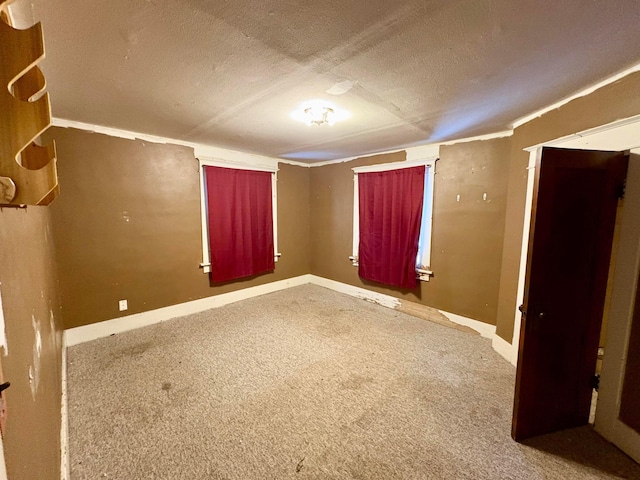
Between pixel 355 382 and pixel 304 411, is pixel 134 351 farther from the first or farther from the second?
pixel 355 382

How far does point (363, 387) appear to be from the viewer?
6.81 feet

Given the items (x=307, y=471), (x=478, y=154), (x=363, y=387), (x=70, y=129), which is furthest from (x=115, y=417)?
(x=478, y=154)

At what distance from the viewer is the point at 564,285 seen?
1.59 meters

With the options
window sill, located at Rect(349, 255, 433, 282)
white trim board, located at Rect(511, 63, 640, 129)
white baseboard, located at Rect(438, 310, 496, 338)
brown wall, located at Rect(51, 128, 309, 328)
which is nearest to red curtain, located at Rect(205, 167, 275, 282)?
brown wall, located at Rect(51, 128, 309, 328)

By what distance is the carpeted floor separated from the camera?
1.45 meters

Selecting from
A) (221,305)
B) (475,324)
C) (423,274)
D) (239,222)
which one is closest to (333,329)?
(423,274)

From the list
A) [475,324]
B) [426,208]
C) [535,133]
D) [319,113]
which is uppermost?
[319,113]

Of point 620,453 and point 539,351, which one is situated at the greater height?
point 539,351

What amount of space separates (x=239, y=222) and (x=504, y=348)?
3.49 metres

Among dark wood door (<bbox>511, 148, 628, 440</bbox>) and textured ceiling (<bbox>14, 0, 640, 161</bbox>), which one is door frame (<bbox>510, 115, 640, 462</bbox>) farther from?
textured ceiling (<bbox>14, 0, 640, 161</bbox>)

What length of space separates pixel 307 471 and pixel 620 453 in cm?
181

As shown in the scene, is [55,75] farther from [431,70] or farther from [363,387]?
[363,387]

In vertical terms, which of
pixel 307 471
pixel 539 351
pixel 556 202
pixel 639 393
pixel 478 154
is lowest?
pixel 307 471

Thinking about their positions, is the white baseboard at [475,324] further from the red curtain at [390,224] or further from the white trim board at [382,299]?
the red curtain at [390,224]
